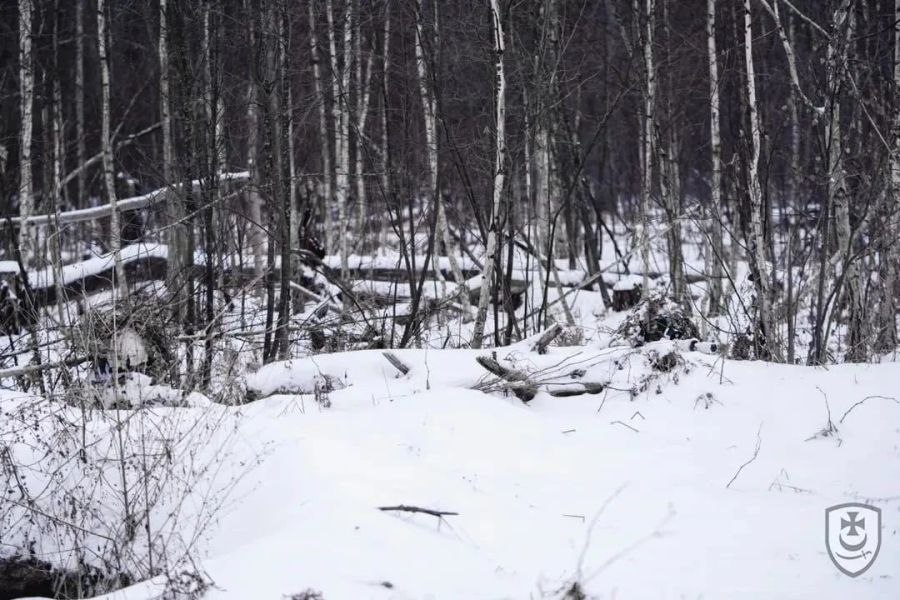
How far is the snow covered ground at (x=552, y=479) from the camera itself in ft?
12.9

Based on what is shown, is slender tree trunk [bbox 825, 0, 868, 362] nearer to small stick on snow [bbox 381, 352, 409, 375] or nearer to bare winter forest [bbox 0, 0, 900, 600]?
bare winter forest [bbox 0, 0, 900, 600]

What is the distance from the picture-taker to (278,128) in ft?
28.5

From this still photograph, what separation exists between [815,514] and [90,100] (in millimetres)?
21317

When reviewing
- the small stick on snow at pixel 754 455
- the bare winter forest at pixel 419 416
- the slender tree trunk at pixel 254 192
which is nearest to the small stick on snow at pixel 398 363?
the bare winter forest at pixel 419 416

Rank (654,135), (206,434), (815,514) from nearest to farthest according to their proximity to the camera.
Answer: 1. (815,514)
2. (206,434)
3. (654,135)

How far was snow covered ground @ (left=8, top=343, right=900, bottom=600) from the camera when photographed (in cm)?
393

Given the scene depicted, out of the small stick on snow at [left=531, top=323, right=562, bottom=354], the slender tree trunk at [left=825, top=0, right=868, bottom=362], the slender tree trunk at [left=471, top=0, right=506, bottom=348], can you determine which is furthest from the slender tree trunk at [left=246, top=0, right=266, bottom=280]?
the slender tree trunk at [left=825, top=0, right=868, bottom=362]

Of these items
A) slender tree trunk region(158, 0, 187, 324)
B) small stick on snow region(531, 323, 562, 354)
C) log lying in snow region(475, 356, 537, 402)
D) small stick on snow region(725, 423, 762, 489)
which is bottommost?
small stick on snow region(725, 423, 762, 489)

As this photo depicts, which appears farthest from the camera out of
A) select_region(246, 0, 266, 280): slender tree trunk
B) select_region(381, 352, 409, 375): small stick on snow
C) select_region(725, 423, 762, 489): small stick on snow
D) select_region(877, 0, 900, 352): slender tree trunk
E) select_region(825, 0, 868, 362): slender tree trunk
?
select_region(246, 0, 266, 280): slender tree trunk

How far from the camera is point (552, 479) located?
525cm

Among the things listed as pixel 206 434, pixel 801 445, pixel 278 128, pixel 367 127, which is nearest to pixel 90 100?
pixel 367 127

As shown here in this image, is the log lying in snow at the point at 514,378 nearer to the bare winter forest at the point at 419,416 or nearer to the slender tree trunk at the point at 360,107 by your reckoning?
the bare winter forest at the point at 419,416

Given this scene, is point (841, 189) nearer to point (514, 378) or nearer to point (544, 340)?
point (544, 340)

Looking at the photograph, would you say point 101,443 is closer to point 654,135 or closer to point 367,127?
point 654,135
